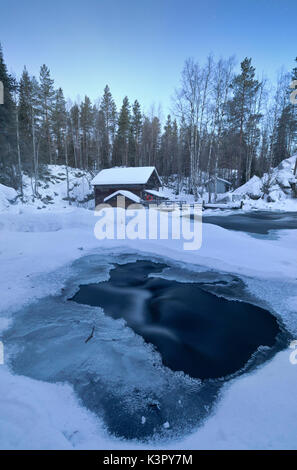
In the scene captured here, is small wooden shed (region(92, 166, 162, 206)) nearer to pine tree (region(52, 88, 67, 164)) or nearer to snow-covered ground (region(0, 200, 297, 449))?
pine tree (region(52, 88, 67, 164))

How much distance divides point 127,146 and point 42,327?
4003 centimetres

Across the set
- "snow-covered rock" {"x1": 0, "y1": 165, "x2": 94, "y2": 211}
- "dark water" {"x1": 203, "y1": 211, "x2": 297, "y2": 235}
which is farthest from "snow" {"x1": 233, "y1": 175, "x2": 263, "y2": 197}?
"snow-covered rock" {"x1": 0, "y1": 165, "x2": 94, "y2": 211}

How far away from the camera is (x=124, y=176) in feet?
83.9

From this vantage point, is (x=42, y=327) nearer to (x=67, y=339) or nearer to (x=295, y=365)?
(x=67, y=339)

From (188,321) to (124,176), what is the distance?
78.0 feet

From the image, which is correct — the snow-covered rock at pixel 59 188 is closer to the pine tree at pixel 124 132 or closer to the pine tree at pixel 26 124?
the pine tree at pixel 26 124

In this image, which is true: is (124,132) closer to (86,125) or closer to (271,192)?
(86,125)

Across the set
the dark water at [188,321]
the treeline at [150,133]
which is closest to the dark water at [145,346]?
the dark water at [188,321]

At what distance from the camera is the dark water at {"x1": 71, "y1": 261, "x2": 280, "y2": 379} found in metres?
2.56

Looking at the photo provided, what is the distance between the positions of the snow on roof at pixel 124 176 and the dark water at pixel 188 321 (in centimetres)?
2075

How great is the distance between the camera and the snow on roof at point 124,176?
24.6 meters

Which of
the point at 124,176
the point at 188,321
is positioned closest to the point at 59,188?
the point at 124,176

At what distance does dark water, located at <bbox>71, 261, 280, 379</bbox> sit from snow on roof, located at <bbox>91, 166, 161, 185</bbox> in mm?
20746
